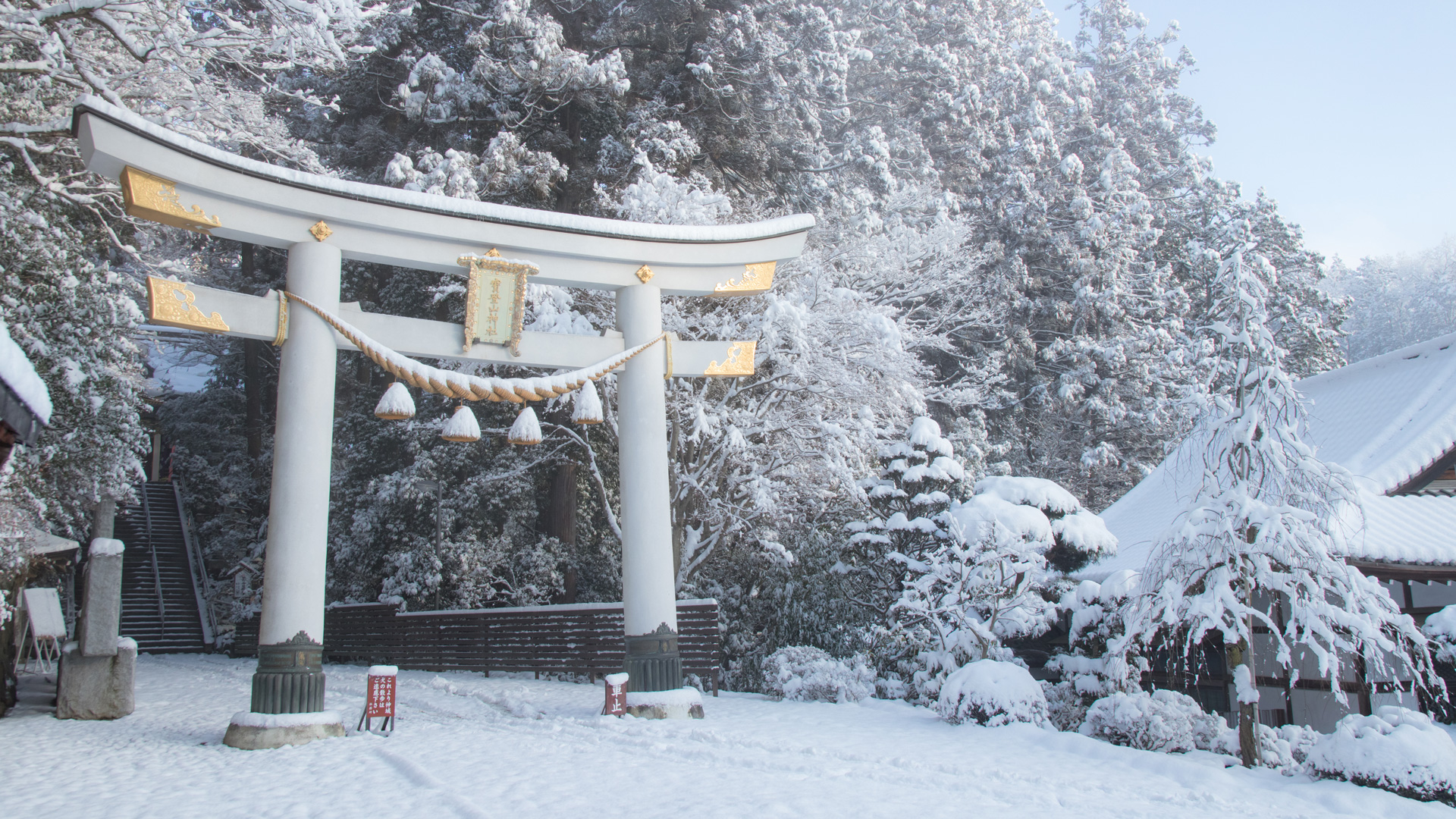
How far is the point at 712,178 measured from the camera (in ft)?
56.9

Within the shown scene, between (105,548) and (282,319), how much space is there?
12.0 feet

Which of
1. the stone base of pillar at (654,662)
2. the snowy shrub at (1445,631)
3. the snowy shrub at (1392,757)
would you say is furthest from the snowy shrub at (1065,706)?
the stone base of pillar at (654,662)

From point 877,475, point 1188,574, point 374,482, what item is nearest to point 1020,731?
point 1188,574

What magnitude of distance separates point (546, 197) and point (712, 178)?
312 centimetres

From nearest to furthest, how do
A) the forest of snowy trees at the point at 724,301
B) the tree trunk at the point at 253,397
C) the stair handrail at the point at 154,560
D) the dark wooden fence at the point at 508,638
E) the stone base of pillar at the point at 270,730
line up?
the stone base of pillar at the point at 270,730 < the forest of snowy trees at the point at 724,301 < the dark wooden fence at the point at 508,638 < the stair handrail at the point at 154,560 < the tree trunk at the point at 253,397

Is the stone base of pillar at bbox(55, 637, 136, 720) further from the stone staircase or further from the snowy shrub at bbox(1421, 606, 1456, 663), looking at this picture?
the snowy shrub at bbox(1421, 606, 1456, 663)

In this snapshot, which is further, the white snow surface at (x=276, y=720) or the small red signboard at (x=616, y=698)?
the small red signboard at (x=616, y=698)

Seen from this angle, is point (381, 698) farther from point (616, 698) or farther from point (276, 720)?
point (616, 698)

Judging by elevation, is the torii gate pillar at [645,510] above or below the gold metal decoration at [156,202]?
below

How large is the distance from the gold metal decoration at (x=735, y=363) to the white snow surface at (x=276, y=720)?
5.17 meters

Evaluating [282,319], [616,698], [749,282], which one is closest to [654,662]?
[616,698]

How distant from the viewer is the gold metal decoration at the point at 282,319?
8.62m

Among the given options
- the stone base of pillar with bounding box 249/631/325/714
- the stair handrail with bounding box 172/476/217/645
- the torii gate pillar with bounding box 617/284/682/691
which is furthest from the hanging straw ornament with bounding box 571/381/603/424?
the stair handrail with bounding box 172/476/217/645

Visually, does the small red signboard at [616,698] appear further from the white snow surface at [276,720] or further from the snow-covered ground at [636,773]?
the white snow surface at [276,720]
